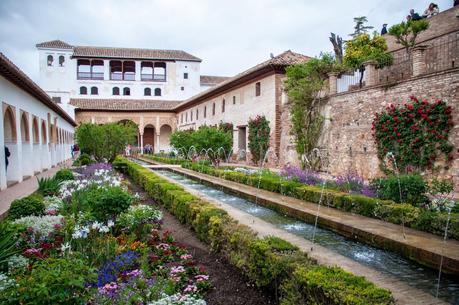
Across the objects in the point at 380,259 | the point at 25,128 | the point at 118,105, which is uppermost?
the point at 118,105

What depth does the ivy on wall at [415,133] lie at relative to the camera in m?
9.88

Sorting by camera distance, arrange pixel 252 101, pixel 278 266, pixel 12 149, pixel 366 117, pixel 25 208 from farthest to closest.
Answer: pixel 252 101 < pixel 366 117 < pixel 12 149 < pixel 25 208 < pixel 278 266

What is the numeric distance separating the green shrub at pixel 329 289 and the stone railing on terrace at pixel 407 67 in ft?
31.9

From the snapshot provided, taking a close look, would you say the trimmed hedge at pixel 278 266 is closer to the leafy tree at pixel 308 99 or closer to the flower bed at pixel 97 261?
the flower bed at pixel 97 261

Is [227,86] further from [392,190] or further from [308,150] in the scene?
[392,190]

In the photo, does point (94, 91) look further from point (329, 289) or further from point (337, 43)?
point (329, 289)

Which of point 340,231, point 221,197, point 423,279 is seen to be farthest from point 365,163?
point 423,279

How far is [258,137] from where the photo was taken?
19.8 meters

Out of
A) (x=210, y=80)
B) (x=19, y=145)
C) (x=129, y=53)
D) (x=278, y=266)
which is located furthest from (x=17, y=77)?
(x=210, y=80)

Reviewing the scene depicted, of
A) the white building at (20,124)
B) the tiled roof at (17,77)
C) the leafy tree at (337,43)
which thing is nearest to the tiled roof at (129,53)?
the leafy tree at (337,43)

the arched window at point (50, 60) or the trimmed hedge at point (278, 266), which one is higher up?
the arched window at point (50, 60)

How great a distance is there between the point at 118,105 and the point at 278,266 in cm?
3801

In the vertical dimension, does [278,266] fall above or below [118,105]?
below

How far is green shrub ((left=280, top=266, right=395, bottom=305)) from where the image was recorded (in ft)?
8.27
